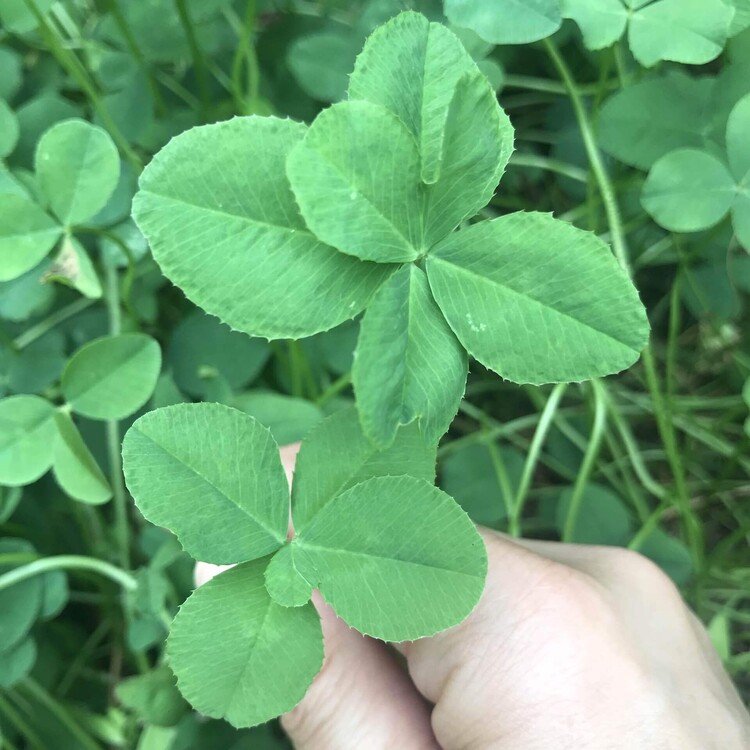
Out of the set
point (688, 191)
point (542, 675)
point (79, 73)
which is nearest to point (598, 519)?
point (542, 675)

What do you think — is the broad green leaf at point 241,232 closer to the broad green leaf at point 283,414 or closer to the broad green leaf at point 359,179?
the broad green leaf at point 359,179

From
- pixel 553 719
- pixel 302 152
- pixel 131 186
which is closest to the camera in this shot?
pixel 302 152

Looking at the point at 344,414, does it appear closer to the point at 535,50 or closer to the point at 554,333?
the point at 554,333

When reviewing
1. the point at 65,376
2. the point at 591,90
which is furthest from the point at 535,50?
the point at 65,376

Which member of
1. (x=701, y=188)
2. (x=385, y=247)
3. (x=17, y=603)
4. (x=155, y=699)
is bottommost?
(x=155, y=699)

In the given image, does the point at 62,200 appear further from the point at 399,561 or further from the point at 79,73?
the point at 399,561

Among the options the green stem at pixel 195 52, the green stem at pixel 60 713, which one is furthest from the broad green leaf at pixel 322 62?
the green stem at pixel 60 713

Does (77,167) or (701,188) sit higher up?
(77,167)
